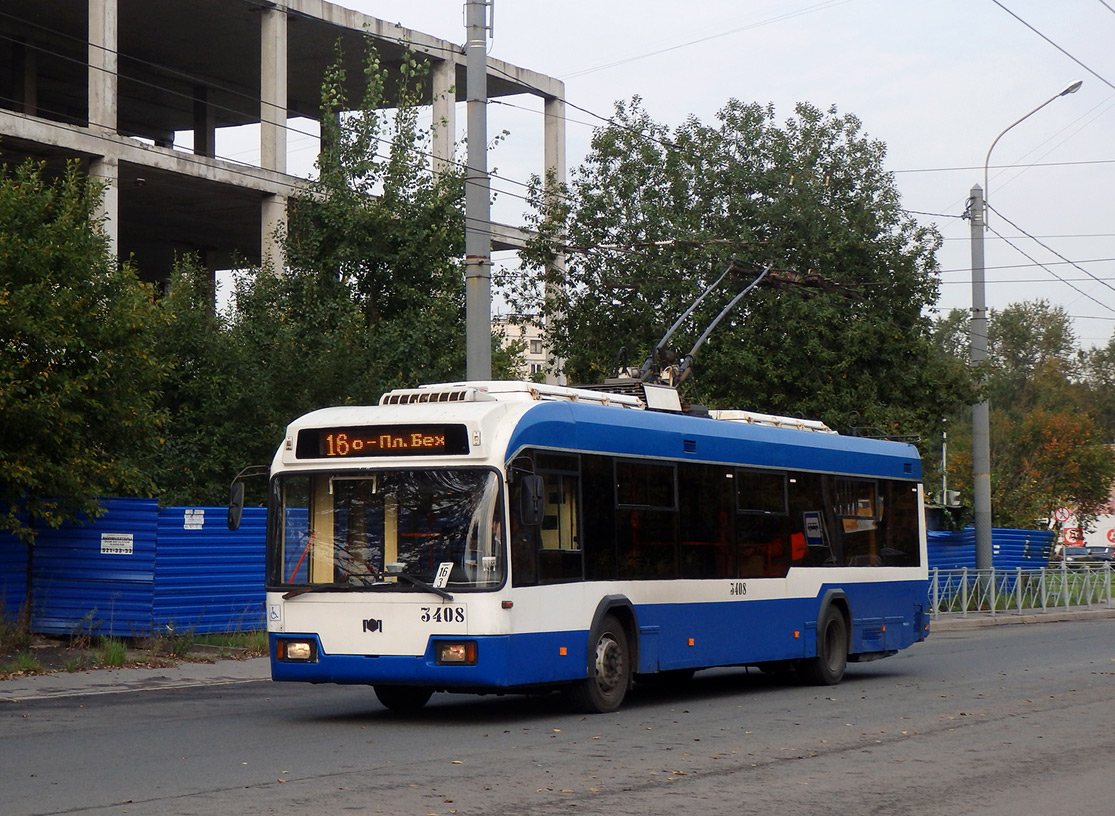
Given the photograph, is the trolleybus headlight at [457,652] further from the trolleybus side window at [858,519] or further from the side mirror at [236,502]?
the trolleybus side window at [858,519]

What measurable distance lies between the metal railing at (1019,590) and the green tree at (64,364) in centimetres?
1794

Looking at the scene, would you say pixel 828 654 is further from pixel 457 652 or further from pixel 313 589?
pixel 313 589

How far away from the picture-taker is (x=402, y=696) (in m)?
13.6

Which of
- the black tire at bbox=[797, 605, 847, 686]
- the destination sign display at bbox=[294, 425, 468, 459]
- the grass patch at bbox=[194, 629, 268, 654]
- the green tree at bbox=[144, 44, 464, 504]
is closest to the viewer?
the destination sign display at bbox=[294, 425, 468, 459]

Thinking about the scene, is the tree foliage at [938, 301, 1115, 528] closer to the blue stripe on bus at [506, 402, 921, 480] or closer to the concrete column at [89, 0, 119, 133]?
the blue stripe on bus at [506, 402, 921, 480]

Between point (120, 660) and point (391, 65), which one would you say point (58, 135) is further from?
point (120, 660)

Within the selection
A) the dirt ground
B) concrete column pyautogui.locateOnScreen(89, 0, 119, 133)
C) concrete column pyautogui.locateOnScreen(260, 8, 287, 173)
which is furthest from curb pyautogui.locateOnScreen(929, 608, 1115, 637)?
concrete column pyautogui.locateOnScreen(89, 0, 119, 133)

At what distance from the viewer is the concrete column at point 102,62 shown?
3436 cm

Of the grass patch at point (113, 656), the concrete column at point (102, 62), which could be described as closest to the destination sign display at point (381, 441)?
the grass patch at point (113, 656)

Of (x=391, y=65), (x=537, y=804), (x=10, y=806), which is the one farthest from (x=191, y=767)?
(x=391, y=65)

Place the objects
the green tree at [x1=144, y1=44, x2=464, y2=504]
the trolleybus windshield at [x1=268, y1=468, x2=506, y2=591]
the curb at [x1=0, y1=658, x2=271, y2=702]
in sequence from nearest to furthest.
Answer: the trolleybus windshield at [x1=268, y1=468, x2=506, y2=591]
the curb at [x1=0, y1=658, x2=271, y2=702]
the green tree at [x1=144, y1=44, x2=464, y2=504]

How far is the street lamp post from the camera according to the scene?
2888cm

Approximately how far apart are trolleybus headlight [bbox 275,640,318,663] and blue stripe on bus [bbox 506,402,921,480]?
Answer: 2.32 metres

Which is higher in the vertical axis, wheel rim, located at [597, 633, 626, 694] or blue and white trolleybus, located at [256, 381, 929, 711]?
blue and white trolleybus, located at [256, 381, 929, 711]
